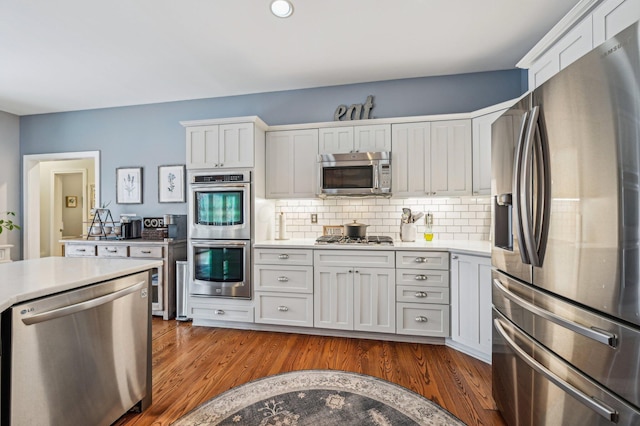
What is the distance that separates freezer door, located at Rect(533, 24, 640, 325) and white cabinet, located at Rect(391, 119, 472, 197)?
183cm

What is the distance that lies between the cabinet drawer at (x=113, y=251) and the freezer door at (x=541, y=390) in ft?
12.4

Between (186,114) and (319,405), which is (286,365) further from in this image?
(186,114)

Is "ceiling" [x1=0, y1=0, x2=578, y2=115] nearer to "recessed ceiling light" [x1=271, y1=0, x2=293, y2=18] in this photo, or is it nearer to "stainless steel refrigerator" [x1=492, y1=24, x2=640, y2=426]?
"recessed ceiling light" [x1=271, y1=0, x2=293, y2=18]

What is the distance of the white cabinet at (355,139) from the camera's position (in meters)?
3.21

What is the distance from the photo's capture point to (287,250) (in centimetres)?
300

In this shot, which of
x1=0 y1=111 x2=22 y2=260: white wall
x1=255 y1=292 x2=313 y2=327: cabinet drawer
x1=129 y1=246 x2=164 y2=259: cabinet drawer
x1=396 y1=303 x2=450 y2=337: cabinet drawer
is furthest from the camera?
x1=0 y1=111 x2=22 y2=260: white wall

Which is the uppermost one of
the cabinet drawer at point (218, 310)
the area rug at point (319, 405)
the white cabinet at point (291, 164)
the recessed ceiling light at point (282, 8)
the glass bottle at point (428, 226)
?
the recessed ceiling light at point (282, 8)

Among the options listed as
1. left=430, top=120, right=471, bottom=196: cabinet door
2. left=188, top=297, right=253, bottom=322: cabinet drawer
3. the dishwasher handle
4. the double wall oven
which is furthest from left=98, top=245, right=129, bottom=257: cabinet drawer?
left=430, top=120, right=471, bottom=196: cabinet door

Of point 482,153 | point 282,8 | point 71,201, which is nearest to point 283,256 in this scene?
point 282,8

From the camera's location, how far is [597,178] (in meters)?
1.02

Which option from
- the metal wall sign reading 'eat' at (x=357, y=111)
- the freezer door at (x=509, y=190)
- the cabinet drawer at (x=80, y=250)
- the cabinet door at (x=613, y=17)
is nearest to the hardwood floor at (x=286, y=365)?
the freezer door at (x=509, y=190)

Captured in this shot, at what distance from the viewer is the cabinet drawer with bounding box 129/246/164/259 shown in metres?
3.43

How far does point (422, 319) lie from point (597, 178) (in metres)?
2.01

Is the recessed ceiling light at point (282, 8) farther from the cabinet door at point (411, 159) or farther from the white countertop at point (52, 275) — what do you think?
the white countertop at point (52, 275)
